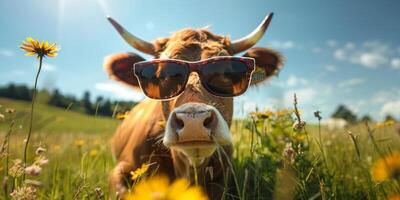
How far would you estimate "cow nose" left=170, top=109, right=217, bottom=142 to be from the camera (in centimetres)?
245

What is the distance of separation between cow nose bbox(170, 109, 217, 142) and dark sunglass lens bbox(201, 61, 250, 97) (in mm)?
752

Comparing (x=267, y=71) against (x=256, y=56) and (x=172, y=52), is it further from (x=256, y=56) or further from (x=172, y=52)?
(x=172, y=52)

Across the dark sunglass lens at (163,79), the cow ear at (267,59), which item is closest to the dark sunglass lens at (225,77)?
the dark sunglass lens at (163,79)

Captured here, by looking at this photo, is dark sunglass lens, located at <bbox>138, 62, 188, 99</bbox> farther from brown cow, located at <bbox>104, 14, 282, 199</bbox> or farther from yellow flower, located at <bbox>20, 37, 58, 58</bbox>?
yellow flower, located at <bbox>20, 37, 58, 58</bbox>

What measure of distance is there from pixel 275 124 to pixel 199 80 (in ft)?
4.22

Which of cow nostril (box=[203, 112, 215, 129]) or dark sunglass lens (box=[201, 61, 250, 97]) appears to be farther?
dark sunglass lens (box=[201, 61, 250, 97])

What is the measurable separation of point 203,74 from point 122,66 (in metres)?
1.66

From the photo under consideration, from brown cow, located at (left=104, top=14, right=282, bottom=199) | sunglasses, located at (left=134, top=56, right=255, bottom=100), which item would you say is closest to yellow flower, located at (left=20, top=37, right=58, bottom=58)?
brown cow, located at (left=104, top=14, right=282, bottom=199)

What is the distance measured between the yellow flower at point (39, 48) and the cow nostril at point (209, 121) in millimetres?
1065

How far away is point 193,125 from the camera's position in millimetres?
2449

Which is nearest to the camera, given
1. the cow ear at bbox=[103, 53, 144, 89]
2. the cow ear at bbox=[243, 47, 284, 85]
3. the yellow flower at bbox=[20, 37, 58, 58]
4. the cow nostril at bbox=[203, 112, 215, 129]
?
the yellow flower at bbox=[20, 37, 58, 58]

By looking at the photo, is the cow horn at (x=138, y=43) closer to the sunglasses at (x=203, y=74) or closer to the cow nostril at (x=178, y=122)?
the sunglasses at (x=203, y=74)

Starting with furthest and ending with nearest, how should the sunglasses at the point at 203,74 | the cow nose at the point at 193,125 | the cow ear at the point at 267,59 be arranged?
the cow ear at the point at 267,59, the sunglasses at the point at 203,74, the cow nose at the point at 193,125

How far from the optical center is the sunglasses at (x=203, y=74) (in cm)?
325
